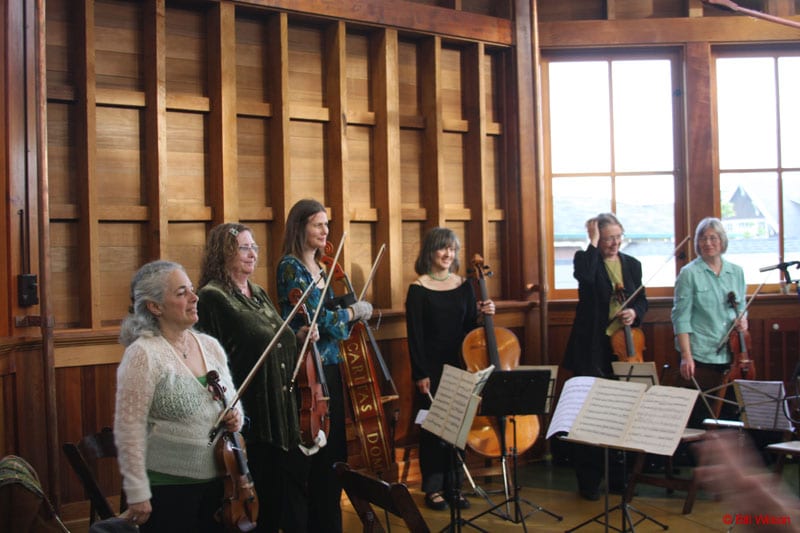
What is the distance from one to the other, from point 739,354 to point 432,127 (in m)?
2.21

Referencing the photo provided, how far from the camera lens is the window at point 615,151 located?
5723 mm

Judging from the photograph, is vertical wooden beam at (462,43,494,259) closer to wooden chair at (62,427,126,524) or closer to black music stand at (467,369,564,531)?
black music stand at (467,369,564,531)

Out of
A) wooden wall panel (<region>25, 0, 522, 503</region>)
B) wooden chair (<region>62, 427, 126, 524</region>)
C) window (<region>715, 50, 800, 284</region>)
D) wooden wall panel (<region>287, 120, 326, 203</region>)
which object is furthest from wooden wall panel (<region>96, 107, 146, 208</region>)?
window (<region>715, 50, 800, 284</region>)

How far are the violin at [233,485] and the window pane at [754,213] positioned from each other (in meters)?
4.17

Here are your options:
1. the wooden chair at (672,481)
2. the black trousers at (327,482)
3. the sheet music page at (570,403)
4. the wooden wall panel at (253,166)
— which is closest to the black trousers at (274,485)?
the black trousers at (327,482)

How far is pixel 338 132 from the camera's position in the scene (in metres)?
Answer: 4.84

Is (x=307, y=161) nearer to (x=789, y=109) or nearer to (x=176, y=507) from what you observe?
(x=176, y=507)

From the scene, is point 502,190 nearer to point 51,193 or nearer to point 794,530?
point 51,193

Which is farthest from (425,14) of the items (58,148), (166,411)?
(166,411)

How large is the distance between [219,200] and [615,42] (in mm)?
2848

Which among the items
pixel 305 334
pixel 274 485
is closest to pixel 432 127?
pixel 305 334

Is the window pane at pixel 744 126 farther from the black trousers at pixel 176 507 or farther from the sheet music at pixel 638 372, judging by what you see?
the black trousers at pixel 176 507

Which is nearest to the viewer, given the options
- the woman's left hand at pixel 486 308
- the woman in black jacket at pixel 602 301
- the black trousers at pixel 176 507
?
the black trousers at pixel 176 507

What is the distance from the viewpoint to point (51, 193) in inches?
159
